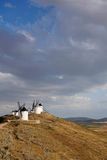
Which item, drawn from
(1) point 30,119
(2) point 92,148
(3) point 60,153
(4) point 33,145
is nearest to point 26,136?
(4) point 33,145

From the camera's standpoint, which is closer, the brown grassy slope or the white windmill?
the brown grassy slope

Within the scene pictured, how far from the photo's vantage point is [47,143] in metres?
75.5

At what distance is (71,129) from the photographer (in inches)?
3718

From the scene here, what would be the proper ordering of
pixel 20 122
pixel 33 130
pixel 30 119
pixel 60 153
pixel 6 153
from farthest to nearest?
pixel 30 119
pixel 20 122
pixel 33 130
pixel 60 153
pixel 6 153

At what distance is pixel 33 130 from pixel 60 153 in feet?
45.1

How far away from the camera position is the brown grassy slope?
66719 millimetres

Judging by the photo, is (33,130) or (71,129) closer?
(33,130)

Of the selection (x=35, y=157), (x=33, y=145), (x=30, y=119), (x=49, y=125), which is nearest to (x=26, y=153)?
(x=35, y=157)

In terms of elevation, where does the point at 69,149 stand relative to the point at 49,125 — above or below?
below

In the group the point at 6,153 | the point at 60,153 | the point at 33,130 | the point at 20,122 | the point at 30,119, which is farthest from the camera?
the point at 30,119

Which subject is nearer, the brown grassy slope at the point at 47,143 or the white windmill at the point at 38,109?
the brown grassy slope at the point at 47,143

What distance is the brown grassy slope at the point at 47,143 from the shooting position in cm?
6672

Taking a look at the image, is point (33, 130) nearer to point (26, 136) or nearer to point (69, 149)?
point (26, 136)

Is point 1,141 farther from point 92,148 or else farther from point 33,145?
point 92,148
